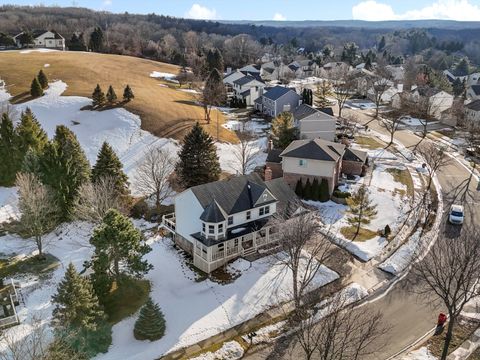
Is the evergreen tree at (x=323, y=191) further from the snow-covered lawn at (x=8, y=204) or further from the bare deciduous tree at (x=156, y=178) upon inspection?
the snow-covered lawn at (x=8, y=204)

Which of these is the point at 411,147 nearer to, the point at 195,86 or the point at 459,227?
the point at 459,227

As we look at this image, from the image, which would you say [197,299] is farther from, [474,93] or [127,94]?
[474,93]

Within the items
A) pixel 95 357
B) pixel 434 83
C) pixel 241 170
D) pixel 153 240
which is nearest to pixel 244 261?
pixel 153 240

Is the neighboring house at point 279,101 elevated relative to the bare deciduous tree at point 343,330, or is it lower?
elevated

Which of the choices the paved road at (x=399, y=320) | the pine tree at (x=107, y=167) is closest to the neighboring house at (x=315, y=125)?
the pine tree at (x=107, y=167)

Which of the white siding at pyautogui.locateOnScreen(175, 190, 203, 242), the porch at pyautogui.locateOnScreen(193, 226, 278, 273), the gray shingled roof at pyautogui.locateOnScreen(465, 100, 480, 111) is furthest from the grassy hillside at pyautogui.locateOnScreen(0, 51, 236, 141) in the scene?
the gray shingled roof at pyautogui.locateOnScreen(465, 100, 480, 111)

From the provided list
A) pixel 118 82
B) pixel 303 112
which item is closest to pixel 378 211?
pixel 303 112
